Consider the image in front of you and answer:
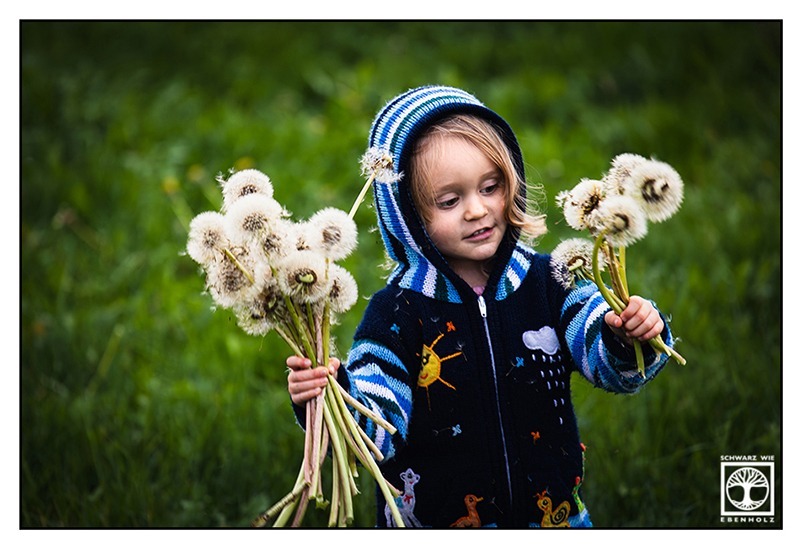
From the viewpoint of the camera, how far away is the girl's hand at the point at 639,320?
1.64m

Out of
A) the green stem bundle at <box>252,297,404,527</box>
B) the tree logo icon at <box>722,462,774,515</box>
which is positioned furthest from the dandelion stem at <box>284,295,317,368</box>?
the tree logo icon at <box>722,462,774,515</box>

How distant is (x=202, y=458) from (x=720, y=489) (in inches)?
53.7

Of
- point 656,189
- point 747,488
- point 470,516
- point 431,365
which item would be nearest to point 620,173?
point 656,189

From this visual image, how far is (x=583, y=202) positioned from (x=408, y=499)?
2.27ft

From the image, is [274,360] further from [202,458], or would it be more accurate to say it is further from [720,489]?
[720,489]

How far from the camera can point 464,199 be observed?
5.97 feet

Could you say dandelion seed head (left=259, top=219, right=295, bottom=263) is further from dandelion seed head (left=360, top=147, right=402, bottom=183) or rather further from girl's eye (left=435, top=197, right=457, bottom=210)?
girl's eye (left=435, top=197, right=457, bottom=210)

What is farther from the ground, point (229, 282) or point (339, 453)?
point (229, 282)

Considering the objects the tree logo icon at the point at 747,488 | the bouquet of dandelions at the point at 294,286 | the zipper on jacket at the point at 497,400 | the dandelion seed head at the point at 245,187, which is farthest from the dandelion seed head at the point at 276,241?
the tree logo icon at the point at 747,488

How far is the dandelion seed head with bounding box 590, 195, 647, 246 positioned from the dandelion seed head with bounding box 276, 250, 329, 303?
0.47 m

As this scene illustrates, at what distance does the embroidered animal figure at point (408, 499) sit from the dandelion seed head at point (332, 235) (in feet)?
1.70

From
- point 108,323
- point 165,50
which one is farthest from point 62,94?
point 108,323

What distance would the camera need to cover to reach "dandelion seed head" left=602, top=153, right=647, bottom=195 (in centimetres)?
161

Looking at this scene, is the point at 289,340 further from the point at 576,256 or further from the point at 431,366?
the point at 576,256
